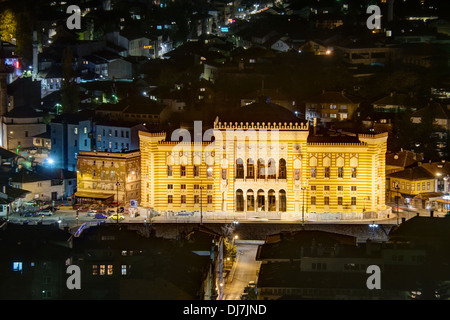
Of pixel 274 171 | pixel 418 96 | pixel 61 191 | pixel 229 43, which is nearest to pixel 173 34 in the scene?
pixel 229 43

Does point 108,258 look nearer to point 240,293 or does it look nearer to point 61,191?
point 240,293

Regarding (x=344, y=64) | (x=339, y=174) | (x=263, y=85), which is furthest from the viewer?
(x=344, y=64)

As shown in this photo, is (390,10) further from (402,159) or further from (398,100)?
(402,159)

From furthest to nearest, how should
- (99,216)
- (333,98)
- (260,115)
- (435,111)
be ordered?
(333,98)
(435,111)
(260,115)
(99,216)

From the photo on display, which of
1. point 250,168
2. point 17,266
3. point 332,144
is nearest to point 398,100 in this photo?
point 332,144

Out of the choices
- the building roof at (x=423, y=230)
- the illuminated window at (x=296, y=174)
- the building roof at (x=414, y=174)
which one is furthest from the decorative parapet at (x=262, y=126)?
the building roof at (x=414, y=174)

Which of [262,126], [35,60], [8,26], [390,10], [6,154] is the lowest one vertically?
[6,154]

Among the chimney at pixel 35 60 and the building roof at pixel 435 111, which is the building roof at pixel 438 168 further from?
the chimney at pixel 35 60
